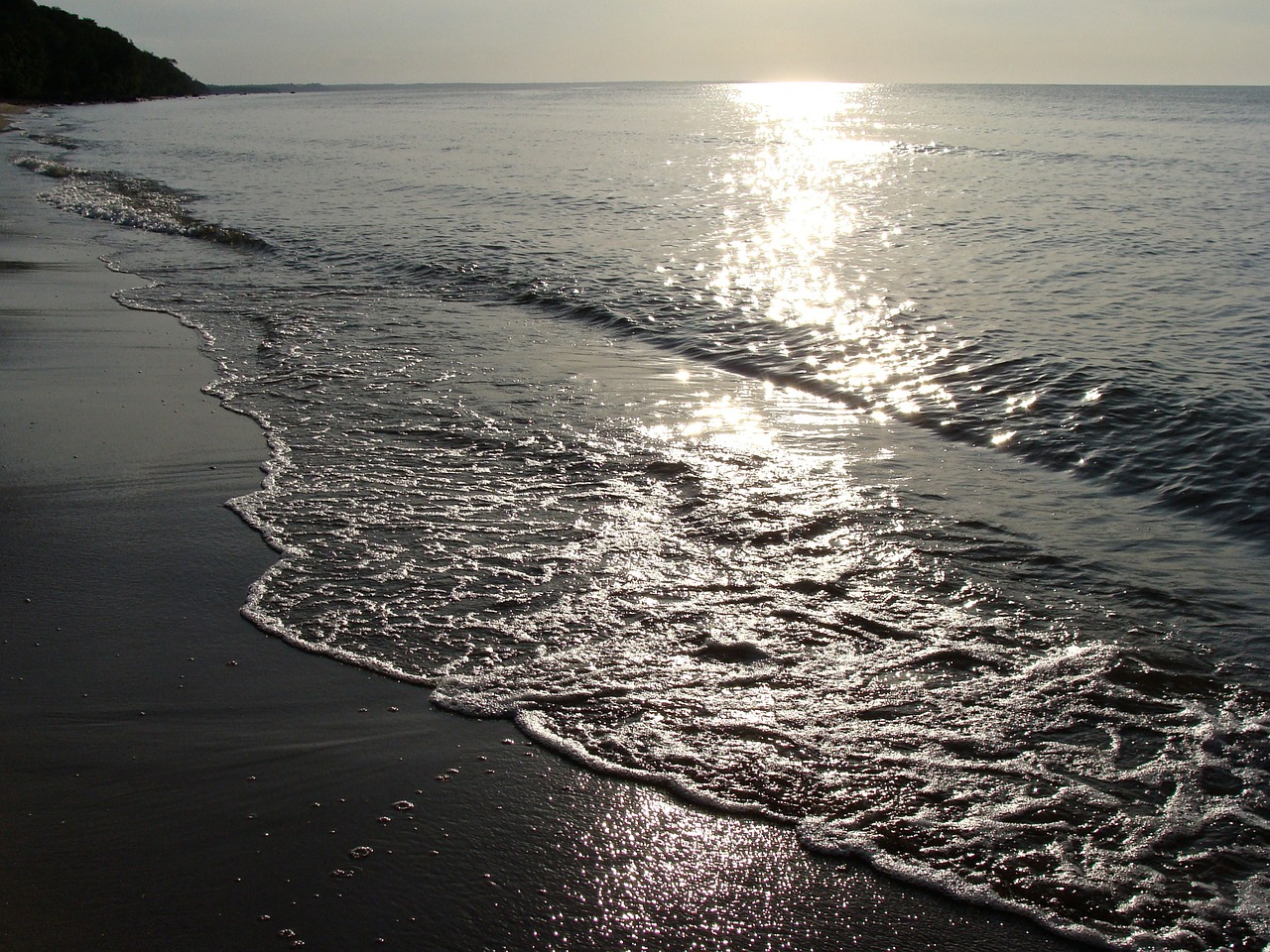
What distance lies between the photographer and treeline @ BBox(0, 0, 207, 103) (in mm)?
80562

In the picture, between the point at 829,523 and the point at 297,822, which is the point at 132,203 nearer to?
the point at 829,523

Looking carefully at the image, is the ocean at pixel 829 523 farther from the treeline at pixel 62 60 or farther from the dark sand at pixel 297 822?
the treeline at pixel 62 60

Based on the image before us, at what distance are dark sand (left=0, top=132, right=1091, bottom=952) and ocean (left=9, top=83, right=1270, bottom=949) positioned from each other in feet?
0.65

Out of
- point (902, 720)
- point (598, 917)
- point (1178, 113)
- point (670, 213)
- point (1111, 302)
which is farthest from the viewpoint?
point (1178, 113)

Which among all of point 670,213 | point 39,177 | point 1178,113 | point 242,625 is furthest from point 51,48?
point 242,625

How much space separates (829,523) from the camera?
19.2 feet

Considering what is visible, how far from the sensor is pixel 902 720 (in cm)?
387

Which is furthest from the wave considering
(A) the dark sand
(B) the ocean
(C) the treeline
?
(C) the treeline

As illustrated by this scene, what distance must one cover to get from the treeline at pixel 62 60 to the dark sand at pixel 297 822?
317ft

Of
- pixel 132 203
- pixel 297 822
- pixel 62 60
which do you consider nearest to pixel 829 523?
pixel 297 822

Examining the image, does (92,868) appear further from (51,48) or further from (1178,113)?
(51,48)

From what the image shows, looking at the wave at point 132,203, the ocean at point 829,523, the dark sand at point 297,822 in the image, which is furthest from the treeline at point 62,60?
the dark sand at point 297,822

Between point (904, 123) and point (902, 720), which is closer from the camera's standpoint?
point (902, 720)

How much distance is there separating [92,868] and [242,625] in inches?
64.5
